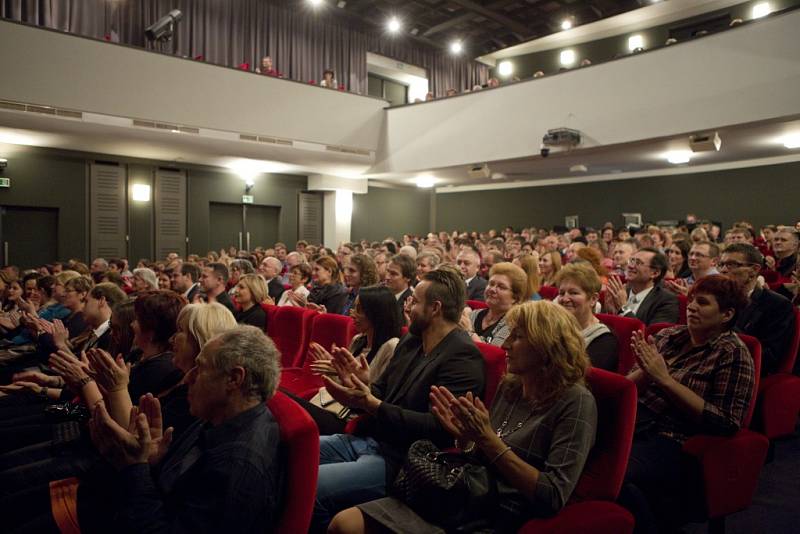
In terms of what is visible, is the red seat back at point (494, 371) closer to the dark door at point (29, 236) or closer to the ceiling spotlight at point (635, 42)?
the dark door at point (29, 236)

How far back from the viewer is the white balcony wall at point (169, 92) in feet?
21.8

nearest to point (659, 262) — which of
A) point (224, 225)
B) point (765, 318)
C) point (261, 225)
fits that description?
point (765, 318)

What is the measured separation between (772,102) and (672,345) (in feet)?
16.9

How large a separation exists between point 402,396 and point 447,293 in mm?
407

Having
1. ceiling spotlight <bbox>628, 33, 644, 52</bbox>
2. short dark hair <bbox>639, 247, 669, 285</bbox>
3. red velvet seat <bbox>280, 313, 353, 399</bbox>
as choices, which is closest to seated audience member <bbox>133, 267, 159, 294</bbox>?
red velvet seat <bbox>280, 313, 353, 399</bbox>

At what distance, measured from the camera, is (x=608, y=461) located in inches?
57.7

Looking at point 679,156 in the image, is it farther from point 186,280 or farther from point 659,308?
point 186,280

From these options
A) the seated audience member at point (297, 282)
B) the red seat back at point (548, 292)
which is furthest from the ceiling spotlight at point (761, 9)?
the seated audience member at point (297, 282)

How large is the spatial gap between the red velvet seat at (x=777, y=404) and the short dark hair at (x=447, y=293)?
4.78 feet

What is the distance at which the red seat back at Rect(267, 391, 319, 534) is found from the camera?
1259mm

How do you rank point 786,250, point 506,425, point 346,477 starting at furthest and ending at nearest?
point 786,250, point 346,477, point 506,425

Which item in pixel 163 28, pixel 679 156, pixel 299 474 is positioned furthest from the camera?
pixel 163 28

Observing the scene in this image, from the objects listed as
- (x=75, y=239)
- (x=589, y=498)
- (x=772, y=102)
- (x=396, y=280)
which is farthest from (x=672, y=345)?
(x=75, y=239)

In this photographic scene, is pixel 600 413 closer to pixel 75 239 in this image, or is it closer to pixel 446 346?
pixel 446 346
